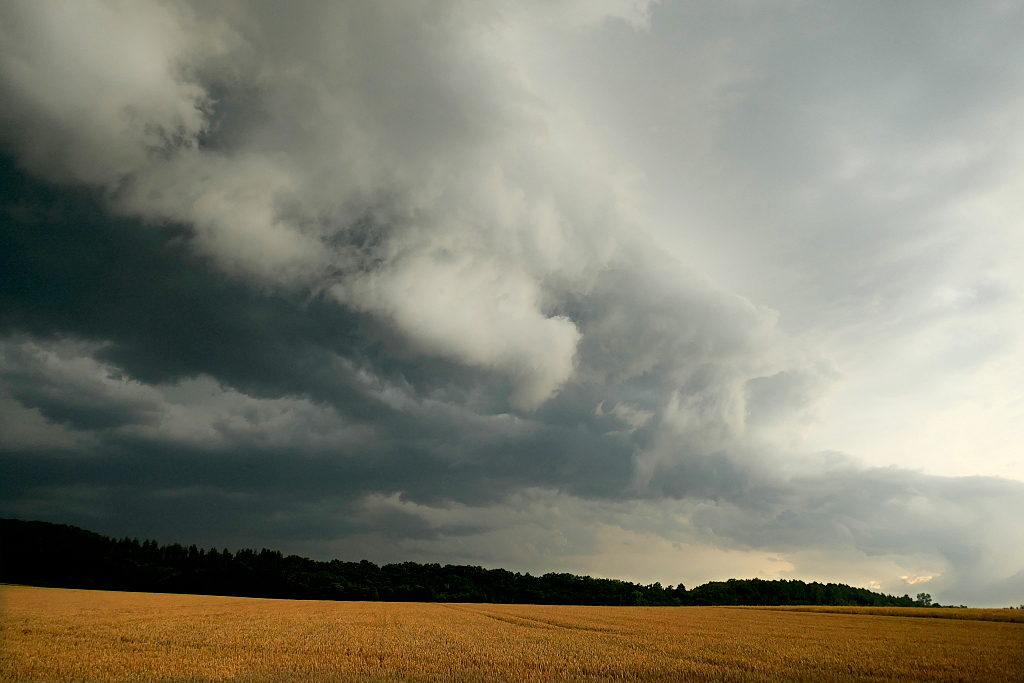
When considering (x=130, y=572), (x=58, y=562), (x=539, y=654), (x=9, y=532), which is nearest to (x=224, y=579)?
(x=130, y=572)

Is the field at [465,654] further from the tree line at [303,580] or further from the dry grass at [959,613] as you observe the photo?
the tree line at [303,580]

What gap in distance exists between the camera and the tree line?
322ft

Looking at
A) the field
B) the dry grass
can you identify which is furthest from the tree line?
the field

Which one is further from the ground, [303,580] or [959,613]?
[959,613]

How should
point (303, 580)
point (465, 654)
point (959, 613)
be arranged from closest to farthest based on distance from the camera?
point (465, 654) → point (959, 613) → point (303, 580)

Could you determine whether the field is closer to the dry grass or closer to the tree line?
the dry grass

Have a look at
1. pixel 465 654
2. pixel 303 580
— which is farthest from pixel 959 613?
pixel 303 580

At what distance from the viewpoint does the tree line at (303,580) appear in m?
98.2

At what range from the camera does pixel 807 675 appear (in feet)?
47.7

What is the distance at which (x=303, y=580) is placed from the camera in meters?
102

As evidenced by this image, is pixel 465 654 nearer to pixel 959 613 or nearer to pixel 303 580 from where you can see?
pixel 959 613

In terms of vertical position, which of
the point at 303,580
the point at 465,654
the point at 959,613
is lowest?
the point at 303,580

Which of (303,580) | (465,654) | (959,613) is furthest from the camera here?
(303,580)

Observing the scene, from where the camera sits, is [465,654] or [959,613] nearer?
[465,654]
